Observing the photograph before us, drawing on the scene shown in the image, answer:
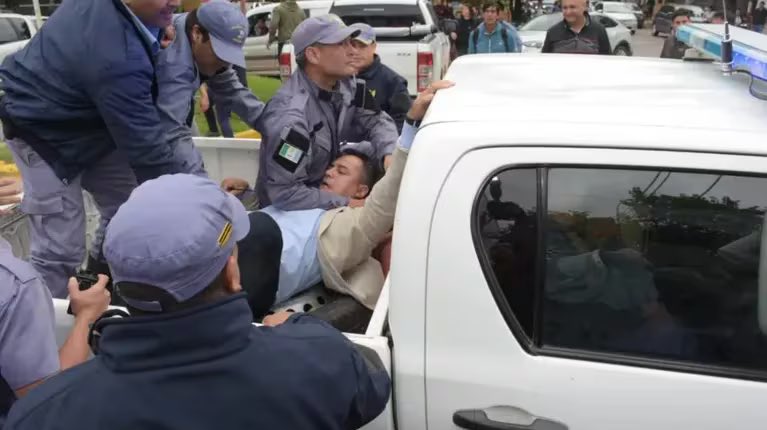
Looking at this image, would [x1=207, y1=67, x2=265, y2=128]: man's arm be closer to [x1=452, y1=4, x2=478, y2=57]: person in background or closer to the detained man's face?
the detained man's face

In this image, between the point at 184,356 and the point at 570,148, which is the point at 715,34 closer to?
the point at 570,148

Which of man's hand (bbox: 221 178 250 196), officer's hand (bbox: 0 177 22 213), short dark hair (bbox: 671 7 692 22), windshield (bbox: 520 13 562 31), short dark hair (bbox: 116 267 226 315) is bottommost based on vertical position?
windshield (bbox: 520 13 562 31)

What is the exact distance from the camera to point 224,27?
2.86 m

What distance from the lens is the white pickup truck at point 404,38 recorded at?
8.61m

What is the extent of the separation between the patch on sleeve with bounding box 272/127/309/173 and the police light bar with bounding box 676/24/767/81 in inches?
59.5

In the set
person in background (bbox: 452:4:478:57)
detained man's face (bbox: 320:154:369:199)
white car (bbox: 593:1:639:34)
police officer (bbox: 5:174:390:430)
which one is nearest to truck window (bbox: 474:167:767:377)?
police officer (bbox: 5:174:390:430)

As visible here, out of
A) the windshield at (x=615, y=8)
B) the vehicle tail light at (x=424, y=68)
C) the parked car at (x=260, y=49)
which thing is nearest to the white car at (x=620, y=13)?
the windshield at (x=615, y=8)

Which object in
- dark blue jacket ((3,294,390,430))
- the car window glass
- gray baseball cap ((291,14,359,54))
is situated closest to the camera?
dark blue jacket ((3,294,390,430))

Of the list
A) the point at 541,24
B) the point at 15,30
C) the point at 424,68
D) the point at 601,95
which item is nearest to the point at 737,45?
the point at 601,95

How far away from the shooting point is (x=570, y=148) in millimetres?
1521

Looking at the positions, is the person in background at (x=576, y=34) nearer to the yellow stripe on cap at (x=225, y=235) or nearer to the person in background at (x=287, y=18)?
the yellow stripe on cap at (x=225, y=235)

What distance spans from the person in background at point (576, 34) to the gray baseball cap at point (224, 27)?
10.5 feet

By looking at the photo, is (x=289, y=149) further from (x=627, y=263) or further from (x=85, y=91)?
(x=627, y=263)

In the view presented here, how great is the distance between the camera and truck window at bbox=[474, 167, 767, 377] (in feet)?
4.97
